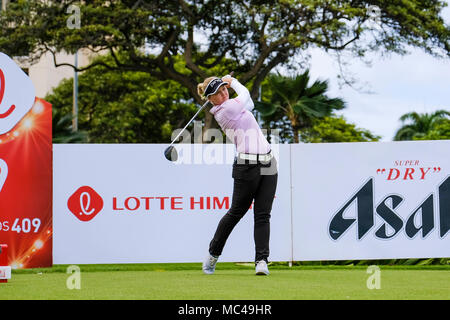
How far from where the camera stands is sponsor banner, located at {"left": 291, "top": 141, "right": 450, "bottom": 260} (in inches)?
328

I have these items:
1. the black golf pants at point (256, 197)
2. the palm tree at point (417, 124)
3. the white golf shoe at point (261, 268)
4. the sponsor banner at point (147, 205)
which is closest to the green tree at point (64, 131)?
the sponsor banner at point (147, 205)

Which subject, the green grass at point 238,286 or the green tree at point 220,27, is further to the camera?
the green tree at point 220,27

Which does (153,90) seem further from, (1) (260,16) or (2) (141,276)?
(2) (141,276)

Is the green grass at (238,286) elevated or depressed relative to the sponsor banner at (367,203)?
depressed

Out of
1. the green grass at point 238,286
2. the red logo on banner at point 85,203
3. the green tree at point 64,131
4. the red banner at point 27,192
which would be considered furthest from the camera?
the green tree at point 64,131

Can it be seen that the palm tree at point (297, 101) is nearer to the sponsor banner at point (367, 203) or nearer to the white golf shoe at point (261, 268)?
the sponsor banner at point (367, 203)

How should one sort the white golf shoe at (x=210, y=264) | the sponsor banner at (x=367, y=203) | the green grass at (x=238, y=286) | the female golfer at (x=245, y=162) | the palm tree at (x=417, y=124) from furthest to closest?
the palm tree at (x=417, y=124) < the sponsor banner at (x=367, y=203) < the white golf shoe at (x=210, y=264) < the female golfer at (x=245, y=162) < the green grass at (x=238, y=286)

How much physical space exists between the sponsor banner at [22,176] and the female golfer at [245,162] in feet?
7.26

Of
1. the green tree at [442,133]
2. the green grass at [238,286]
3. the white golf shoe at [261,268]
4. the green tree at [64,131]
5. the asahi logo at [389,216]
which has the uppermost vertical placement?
the green tree at [442,133]

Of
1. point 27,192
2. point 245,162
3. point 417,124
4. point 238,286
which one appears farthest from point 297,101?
point 417,124

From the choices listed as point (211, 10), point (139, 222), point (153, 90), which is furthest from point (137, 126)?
point (139, 222)

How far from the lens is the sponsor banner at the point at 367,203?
834cm
